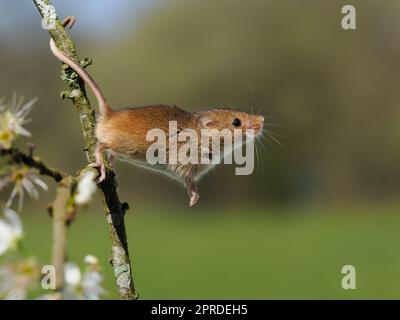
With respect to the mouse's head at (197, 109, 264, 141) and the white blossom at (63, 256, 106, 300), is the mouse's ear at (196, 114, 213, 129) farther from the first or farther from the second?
the white blossom at (63, 256, 106, 300)

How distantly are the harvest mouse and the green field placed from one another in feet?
36.2

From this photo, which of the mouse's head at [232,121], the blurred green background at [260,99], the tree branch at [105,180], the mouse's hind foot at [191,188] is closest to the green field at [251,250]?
the blurred green background at [260,99]

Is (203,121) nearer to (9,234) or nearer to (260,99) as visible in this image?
(9,234)

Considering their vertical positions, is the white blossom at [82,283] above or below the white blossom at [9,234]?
below

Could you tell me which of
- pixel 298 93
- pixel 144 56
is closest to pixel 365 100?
pixel 298 93

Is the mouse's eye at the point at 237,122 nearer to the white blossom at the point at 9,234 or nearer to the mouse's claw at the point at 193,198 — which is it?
the mouse's claw at the point at 193,198

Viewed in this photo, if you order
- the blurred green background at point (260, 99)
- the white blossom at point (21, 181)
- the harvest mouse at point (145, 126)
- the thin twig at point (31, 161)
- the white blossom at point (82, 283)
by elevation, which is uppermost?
the blurred green background at point (260, 99)

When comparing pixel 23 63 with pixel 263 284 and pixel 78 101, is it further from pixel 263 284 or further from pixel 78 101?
pixel 78 101

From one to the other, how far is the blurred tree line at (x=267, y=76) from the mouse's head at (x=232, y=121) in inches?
980

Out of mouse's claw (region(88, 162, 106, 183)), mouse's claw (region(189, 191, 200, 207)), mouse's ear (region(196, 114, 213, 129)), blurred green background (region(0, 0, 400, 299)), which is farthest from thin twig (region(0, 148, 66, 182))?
blurred green background (region(0, 0, 400, 299))

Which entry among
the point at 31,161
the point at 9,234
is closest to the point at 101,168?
the point at 31,161

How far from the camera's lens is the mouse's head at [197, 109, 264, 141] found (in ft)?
9.34

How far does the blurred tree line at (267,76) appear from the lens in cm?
2959

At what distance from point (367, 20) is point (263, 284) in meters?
15.6
